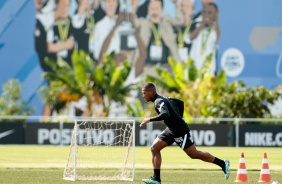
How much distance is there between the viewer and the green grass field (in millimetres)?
19250

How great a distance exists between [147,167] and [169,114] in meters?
7.99

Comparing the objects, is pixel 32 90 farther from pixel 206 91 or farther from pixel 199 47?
pixel 206 91

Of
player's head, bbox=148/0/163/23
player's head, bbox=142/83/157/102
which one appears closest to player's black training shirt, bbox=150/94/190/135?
player's head, bbox=142/83/157/102

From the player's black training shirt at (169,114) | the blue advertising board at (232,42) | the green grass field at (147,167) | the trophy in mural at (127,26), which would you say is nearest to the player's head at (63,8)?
the blue advertising board at (232,42)

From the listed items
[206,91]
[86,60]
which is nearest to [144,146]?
[206,91]

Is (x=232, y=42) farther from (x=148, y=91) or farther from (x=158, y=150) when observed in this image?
(x=148, y=91)

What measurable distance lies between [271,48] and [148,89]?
47.4 m

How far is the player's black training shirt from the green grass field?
1.66 m

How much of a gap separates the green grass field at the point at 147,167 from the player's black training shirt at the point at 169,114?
166 cm

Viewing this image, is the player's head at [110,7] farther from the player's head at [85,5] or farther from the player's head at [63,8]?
the player's head at [63,8]

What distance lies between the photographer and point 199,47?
63.1m

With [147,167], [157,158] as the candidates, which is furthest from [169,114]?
[147,167]

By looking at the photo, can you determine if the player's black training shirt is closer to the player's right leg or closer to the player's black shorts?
the player's black shorts

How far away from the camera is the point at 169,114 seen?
1683cm
